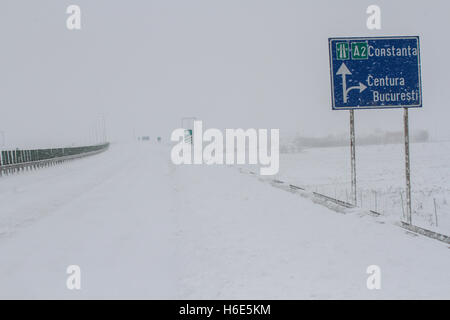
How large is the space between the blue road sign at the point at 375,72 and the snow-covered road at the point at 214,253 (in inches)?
109

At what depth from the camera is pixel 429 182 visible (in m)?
21.0

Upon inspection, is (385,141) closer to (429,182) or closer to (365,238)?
(429,182)

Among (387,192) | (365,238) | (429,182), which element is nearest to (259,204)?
(365,238)

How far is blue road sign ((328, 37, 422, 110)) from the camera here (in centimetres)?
753

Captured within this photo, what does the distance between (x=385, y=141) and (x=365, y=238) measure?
308ft

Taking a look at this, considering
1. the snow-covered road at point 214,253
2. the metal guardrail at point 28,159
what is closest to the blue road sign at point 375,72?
the snow-covered road at point 214,253

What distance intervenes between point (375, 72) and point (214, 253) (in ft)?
18.5

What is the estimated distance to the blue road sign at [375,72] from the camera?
7.53m

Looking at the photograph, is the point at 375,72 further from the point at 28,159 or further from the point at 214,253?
the point at 28,159

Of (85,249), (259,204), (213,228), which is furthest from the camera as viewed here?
(259,204)

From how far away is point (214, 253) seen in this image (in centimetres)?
562

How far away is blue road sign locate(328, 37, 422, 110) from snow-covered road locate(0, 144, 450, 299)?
109 inches

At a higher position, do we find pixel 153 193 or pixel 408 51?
pixel 408 51

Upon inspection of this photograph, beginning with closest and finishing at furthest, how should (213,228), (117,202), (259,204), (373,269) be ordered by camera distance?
(373,269) → (213,228) → (259,204) → (117,202)
